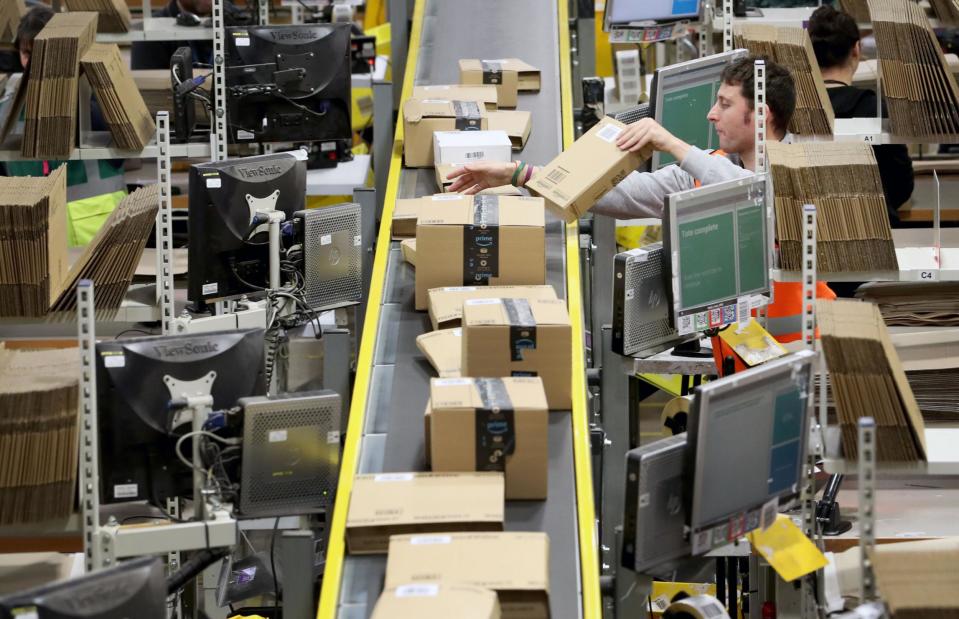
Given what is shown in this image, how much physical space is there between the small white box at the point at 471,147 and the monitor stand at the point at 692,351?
4.34ft

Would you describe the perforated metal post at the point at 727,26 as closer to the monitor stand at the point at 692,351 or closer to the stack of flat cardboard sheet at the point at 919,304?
the stack of flat cardboard sheet at the point at 919,304

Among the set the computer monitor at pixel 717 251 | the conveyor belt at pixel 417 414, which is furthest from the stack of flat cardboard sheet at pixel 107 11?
the computer monitor at pixel 717 251

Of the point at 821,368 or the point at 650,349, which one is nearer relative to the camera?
the point at 821,368

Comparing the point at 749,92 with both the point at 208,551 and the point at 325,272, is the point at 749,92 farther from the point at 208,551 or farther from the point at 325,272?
the point at 208,551

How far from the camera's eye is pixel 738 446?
140 inches

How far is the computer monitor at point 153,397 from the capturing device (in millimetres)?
3846

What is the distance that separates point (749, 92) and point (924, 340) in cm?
105

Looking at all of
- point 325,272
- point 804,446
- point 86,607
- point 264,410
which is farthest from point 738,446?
point 325,272

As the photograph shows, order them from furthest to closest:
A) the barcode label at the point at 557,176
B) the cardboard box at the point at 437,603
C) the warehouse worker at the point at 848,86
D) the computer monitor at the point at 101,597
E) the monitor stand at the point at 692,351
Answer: the warehouse worker at the point at 848,86
the barcode label at the point at 557,176
the monitor stand at the point at 692,351
the cardboard box at the point at 437,603
the computer monitor at the point at 101,597

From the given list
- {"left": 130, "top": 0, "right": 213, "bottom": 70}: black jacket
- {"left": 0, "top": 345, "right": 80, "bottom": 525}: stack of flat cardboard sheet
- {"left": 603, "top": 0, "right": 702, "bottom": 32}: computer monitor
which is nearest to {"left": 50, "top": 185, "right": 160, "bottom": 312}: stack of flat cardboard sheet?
{"left": 0, "top": 345, "right": 80, "bottom": 525}: stack of flat cardboard sheet

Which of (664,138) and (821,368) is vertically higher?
(664,138)

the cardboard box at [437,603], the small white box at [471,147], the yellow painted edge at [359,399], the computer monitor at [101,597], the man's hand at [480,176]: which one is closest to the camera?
the computer monitor at [101,597]

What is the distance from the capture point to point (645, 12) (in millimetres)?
7160

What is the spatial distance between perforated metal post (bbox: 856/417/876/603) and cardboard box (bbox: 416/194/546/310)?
174 cm
